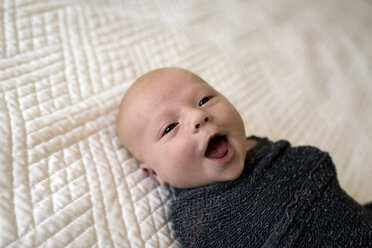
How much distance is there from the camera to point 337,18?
1.71 m

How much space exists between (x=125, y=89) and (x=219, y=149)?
1.32 ft

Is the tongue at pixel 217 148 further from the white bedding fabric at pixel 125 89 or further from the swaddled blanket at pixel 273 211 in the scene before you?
the white bedding fabric at pixel 125 89

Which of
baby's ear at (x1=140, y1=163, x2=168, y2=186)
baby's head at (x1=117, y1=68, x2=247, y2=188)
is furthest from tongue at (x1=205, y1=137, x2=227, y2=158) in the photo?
baby's ear at (x1=140, y1=163, x2=168, y2=186)

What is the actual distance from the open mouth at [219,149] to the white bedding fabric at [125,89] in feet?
0.68

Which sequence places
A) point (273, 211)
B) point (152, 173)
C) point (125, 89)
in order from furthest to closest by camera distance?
point (125, 89), point (152, 173), point (273, 211)

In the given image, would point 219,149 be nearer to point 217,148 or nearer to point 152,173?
point 217,148

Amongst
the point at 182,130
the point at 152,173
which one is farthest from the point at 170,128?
the point at 152,173

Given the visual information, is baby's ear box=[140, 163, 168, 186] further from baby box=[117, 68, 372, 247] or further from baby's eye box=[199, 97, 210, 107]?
baby's eye box=[199, 97, 210, 107]

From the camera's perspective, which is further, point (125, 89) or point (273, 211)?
point (125, 89)

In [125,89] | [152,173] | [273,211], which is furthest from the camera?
[125,89]

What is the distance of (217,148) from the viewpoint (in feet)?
2.22

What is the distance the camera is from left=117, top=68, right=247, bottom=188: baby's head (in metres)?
0.65

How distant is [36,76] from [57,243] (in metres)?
0.46

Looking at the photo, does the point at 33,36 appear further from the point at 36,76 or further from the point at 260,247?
the point at 260,247
